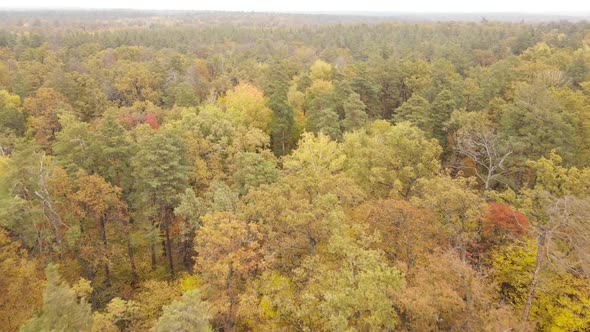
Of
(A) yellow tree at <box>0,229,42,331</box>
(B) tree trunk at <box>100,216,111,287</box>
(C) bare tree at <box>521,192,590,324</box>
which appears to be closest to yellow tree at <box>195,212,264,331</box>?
(A) yellow tree at <box>0,229,42,331</box>

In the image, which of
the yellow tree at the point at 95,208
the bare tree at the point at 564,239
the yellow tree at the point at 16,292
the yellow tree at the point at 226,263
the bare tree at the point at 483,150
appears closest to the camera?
the bare tree at the point at 564,239

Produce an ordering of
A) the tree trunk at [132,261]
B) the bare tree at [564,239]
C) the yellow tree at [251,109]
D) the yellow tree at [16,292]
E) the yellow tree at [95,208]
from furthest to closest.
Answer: the yellow tree at [251,109] → the tree trunk at [132,261] → the yellow tree at [95,208] → the yellow tree at [16,292] → the bare tree at [564,239]

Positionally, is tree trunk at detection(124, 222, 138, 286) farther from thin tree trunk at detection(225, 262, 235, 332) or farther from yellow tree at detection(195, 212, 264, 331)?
thin tree trunk at detection(225, 262, 235, 332)

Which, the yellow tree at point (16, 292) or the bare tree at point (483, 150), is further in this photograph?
the bare tree at point (483, 150)

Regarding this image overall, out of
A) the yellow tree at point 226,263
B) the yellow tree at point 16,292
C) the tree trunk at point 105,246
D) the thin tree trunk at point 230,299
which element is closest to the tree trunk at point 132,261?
the tree trunk at point 105,246

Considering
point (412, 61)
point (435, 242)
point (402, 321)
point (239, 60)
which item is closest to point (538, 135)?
point (435, 242)

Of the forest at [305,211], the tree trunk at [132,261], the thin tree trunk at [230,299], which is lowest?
the tree trunk at [132,261]

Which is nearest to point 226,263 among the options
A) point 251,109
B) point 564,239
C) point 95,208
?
point 95,208

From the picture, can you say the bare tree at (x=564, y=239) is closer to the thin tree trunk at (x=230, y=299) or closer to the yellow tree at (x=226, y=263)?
the yellow tree at (x=226, y=263)
